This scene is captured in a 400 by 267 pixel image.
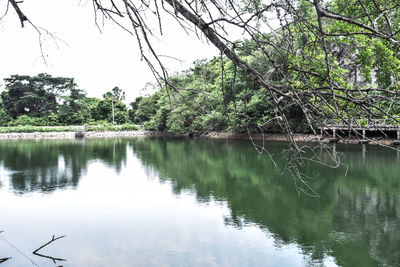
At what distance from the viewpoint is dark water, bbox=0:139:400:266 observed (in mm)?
4852

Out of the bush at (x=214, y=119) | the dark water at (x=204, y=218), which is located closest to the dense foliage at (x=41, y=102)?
the bush at (x=214, y=119)

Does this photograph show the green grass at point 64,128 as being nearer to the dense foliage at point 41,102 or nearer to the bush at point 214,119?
the dense foliage at point 41,102

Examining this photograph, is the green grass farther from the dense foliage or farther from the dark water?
the dark water

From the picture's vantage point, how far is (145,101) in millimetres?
41594

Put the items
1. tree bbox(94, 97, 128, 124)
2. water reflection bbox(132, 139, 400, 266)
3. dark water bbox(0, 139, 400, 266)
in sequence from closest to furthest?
dark water bbox(0, 139, 400, 266), water reflection bbox(132, 139, 400, 266), tree bbox(94, 97, 128, 124)

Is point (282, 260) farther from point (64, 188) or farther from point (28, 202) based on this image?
point (64, 188)

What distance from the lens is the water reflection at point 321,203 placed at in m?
4.97

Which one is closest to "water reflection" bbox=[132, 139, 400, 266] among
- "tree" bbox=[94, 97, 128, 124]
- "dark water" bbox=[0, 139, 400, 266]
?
"dark water" bbox=[0, 139, 400, 266]

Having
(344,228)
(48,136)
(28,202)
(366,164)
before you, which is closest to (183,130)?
(48,136)

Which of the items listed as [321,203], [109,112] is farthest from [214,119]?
[109,112]

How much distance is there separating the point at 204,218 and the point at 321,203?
2.58m

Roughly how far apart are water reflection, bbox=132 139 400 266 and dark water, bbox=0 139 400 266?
2 centimetres

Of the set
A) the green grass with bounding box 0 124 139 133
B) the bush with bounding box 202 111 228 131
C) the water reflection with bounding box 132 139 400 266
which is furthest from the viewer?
the green grass with bounding box 0 124 139 133

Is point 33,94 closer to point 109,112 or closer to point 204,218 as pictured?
point 109,112
